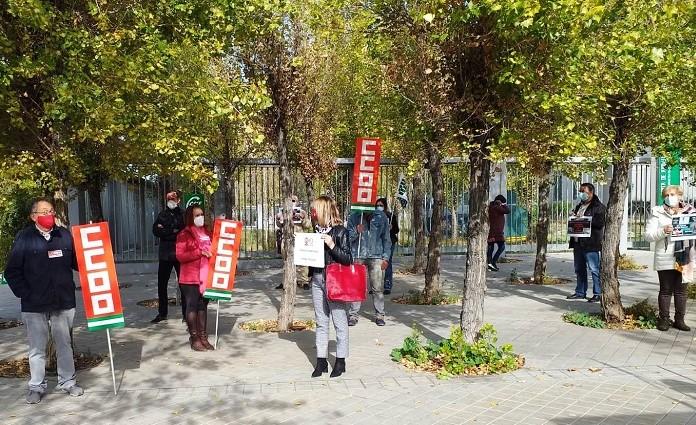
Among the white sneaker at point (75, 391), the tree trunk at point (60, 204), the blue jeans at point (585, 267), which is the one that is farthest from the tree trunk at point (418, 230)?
the white sneaker at point (75, 391)

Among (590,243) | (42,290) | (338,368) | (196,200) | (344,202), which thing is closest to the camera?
(42,290)

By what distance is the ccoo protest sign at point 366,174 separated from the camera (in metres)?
8.77

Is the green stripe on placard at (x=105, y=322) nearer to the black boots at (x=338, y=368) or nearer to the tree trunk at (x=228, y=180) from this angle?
the black boots at (x=338, y=368)

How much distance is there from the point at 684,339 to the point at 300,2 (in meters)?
7.04

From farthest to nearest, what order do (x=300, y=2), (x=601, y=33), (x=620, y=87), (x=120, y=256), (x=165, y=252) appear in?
(x=120, y=256) < (x=165, y=252) < (x=300, y=2) < (x=620, y=87) < (x=601, y=33)

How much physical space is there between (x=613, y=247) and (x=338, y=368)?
4778 millimetres

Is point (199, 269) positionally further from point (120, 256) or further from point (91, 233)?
point (120, 256)

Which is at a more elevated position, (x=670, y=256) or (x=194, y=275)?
(x=670, y=256)

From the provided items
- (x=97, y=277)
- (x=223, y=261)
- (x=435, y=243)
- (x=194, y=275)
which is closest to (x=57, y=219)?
(x=97, y=277)

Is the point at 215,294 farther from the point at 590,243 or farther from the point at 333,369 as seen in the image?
the point at 590,243

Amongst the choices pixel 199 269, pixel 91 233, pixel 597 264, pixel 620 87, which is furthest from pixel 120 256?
pixel 620 87

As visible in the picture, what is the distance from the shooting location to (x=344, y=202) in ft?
58.9

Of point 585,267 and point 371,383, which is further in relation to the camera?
point 585,267

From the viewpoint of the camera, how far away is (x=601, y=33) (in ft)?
22.2
